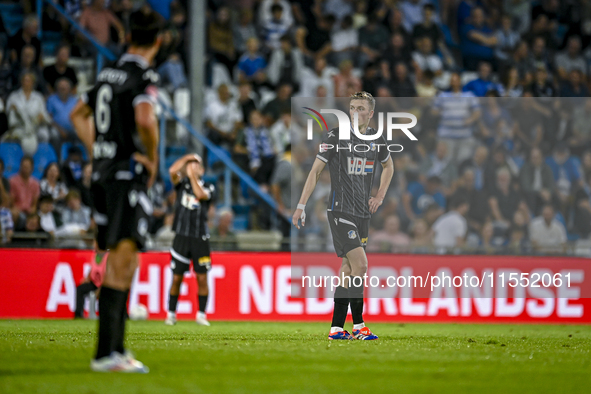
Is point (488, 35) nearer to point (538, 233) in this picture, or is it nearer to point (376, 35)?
point (376, 35)

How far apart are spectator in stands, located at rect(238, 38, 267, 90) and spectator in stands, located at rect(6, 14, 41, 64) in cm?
384

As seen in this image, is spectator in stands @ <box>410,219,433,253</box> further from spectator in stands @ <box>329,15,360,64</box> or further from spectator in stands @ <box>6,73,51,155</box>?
spectator in stands @ <box>6,73,51,155</box>

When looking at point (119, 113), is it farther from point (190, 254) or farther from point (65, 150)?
point (65, 150)

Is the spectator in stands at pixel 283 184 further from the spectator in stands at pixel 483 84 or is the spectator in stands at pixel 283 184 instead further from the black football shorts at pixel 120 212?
the black football shorts at pixel 120 212

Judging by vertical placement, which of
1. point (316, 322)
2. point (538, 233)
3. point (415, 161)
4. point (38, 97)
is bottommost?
point (316, 322)

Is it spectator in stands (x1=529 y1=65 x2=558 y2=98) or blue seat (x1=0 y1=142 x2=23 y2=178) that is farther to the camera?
spectator in stands (x1=529 y1=65 x2=558 y2=98)

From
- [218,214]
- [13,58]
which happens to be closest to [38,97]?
[13,58]

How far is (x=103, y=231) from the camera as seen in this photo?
5.42 meters

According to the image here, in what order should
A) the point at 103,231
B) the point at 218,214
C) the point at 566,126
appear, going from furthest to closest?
1. the point at 566,126
2. the point at 218,214
3. the point at 103,231

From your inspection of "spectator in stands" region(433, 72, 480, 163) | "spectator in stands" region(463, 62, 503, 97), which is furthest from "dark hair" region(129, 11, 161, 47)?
"spectator in stands" region(463, 62, 503, 97)

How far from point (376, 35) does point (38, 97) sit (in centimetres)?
698

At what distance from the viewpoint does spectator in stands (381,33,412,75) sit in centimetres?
1633

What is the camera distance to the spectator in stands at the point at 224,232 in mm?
12793

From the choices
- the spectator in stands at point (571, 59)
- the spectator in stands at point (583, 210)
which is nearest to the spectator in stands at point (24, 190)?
the spectator in stands at point (583, 210)
